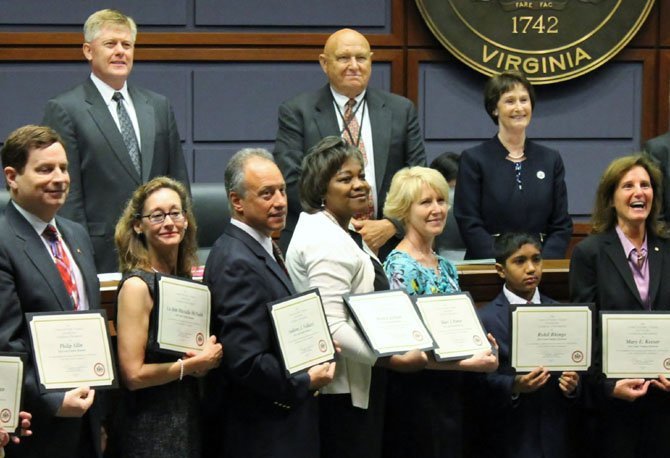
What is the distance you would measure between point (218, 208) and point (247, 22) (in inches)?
66.0

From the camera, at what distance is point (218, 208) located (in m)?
5.65

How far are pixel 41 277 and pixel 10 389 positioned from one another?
0.34 meters

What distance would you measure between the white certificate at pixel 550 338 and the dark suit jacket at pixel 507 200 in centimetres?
76

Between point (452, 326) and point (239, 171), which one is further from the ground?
point (239, 171)

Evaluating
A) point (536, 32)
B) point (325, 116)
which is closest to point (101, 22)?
point (325, 116)

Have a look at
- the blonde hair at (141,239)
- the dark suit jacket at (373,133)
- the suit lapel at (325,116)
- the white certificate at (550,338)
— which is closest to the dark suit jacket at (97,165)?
the dark suit jacket at (373,133)

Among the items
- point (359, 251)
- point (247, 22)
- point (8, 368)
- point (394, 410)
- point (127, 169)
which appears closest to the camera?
point (8, 368)

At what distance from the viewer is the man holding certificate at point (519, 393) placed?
14.2 ft

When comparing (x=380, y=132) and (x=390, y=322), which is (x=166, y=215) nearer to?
(x=390, y=322)

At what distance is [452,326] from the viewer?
411 centimetres

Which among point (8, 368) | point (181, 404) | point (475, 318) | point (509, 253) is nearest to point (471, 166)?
point (509, 253)

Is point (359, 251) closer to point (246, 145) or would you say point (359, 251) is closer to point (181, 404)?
point (181, 404)

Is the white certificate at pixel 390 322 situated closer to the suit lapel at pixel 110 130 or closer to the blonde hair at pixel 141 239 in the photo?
the blonde hair at pixel 141 239

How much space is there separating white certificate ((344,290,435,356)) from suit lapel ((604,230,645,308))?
33.1 inches
